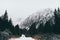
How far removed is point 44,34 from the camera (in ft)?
207

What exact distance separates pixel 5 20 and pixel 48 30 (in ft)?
54.8

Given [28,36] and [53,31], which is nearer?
[53,31]

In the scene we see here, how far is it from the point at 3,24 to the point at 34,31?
39.6ft

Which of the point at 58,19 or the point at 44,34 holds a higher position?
the point at 58,19

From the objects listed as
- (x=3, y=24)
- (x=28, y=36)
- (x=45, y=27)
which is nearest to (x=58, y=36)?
(x=45, y=27)

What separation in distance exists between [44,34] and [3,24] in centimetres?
1499

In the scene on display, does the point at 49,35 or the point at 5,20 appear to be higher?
the point at 5,20

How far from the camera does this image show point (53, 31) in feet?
210

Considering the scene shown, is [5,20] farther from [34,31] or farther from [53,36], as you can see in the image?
[53,36]

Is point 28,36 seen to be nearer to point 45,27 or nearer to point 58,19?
point 45,27

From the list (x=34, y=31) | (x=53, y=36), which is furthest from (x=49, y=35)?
(x=34, y=31)

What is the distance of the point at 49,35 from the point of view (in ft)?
206

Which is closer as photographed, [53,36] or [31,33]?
[53,36]

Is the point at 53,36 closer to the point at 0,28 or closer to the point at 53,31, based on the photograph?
the point at 53,31
